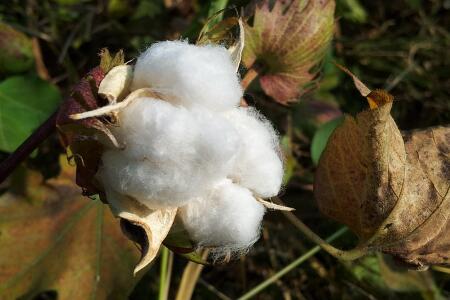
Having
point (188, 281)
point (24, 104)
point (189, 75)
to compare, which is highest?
point (189, 75)

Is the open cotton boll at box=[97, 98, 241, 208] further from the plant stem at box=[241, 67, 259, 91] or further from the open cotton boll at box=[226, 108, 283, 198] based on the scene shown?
the plant stem at box=[241, 67, 259, 91]

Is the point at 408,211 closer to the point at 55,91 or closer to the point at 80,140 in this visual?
the point at 80,140

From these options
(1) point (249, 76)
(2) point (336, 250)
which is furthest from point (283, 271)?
(1) point (249, 76)

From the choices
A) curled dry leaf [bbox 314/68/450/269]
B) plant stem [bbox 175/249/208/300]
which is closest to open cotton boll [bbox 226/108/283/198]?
curled dry leaf [bbox 314/68/450/269]

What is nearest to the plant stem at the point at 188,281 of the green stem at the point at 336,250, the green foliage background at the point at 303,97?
the green foliage background at the point at 303,97

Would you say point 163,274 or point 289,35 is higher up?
point 289,35

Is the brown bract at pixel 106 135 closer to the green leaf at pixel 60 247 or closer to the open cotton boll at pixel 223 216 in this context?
the open cotton boll at pixel 223 216

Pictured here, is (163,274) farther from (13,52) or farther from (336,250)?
(13,52)
